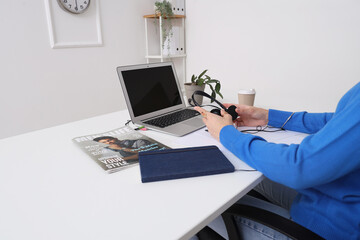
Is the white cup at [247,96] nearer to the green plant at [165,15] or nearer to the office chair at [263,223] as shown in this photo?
the office chair at [263,223]

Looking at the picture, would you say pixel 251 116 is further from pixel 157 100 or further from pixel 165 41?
pixel 165 41

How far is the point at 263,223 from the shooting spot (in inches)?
26.1

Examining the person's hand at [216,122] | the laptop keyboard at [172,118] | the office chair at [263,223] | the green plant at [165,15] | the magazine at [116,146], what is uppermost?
the green plant at [165,15]

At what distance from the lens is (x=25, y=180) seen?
74 centimetres

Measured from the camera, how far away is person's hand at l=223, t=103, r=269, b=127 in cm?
116

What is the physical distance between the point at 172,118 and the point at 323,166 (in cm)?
77

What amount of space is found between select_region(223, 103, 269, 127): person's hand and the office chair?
513 millimetres

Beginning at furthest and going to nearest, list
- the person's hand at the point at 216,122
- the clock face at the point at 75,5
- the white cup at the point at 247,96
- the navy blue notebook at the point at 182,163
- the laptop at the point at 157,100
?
the clock face at the point at 75,5
the white cup at the point at 247,96
the laptop at the point at 157,100
the person's hand at the point at 216,122
the navy blue notebook at the point at 182,163

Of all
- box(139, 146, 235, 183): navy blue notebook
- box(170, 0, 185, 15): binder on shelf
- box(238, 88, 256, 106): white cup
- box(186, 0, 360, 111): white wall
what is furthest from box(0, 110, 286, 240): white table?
box(170, 0, 185, 15): binder on shelf

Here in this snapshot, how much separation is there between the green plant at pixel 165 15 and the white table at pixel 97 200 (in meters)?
2.09

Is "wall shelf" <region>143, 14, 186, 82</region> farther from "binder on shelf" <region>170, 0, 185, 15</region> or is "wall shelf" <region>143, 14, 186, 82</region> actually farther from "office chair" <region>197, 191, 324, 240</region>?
"office chair" <region>197, 191, 324, 240</region>

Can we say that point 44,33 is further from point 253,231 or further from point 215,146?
point 253,231

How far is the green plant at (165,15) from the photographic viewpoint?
8.42ft

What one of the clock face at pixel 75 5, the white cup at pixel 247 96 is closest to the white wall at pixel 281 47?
the white cup at pixel 247 96
